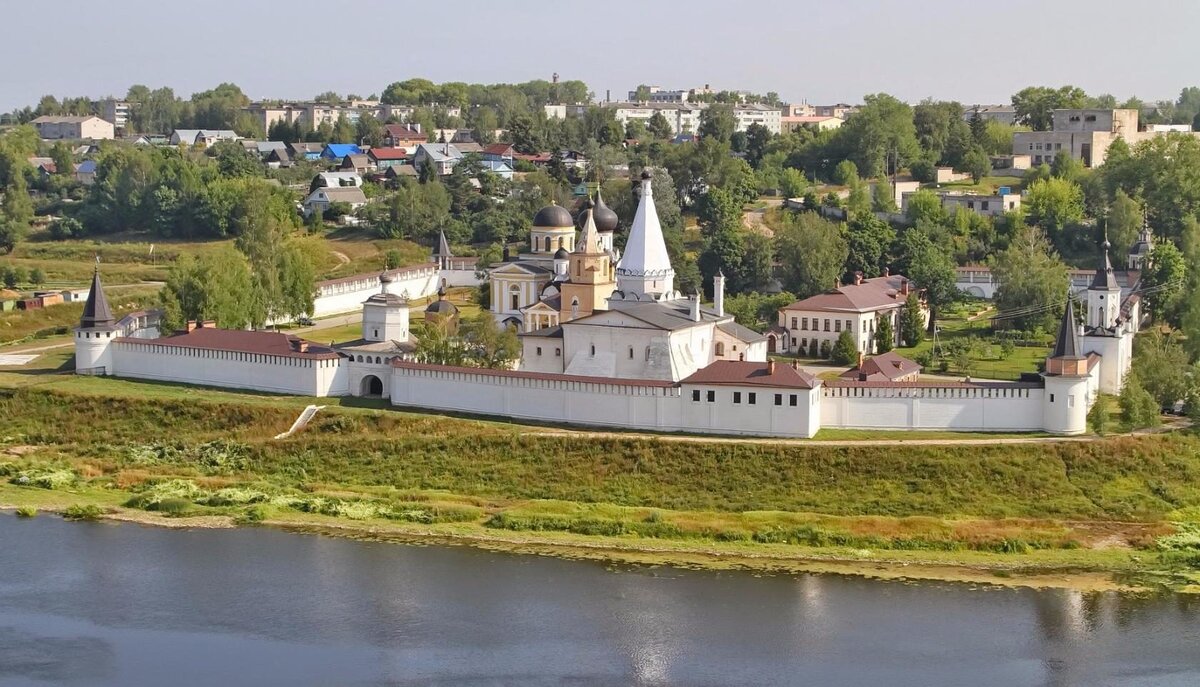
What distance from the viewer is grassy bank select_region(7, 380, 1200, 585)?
26969 mm

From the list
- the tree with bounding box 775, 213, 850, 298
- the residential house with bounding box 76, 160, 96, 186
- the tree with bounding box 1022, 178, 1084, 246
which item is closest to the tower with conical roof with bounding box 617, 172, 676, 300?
the tree with bounding box 775, 213, 850, 298

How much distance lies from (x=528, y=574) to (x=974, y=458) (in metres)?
8.33

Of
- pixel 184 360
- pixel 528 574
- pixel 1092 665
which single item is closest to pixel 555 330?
pixel 184 360

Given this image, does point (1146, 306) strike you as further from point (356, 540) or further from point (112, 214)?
point (112, 214)

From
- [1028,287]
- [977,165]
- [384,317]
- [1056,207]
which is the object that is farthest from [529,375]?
[977,165]

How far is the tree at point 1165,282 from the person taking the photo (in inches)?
1646

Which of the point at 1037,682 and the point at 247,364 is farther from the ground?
the point at 247,364

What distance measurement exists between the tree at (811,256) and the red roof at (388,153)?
30.7m

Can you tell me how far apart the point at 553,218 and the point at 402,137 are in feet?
137

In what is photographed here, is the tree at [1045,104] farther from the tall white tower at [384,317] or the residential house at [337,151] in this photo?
the tall white tower at [384,317]

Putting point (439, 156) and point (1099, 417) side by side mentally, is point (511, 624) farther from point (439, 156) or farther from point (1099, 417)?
point (439, 156)

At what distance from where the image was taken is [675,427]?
31219 millimetres

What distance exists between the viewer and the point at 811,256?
46.0 m

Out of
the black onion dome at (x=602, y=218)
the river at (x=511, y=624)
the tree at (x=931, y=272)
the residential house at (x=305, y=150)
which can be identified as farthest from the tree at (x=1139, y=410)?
the residential house at (x=305, y=150)
